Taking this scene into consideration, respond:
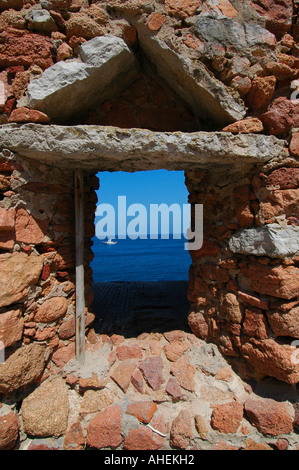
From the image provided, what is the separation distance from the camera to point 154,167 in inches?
91.5

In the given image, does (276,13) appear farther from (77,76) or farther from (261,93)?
(77,76)

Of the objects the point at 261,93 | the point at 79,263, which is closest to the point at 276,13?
the point at 261,93

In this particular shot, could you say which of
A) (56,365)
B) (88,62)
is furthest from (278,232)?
(56,365)

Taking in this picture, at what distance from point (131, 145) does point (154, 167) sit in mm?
474

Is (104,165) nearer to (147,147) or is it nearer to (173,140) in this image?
(147,147)

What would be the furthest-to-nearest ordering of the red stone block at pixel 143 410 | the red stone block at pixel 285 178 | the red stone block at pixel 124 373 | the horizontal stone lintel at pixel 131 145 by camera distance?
the red stone block at pixel 124 373, the red stone block at pixel 143 410, the red stone block at pixel 285 178, the horizontal stone lintel at pixel 131 145

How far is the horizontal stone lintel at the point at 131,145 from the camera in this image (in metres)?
1.87

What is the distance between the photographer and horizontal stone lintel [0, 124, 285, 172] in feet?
6.12

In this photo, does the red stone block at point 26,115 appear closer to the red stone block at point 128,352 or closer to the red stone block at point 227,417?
the red stone block at point 128,352

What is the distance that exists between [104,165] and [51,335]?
5.49 ft

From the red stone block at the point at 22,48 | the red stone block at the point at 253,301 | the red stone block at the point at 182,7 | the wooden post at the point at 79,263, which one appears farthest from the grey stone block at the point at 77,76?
the red stone block at the point at 253,301

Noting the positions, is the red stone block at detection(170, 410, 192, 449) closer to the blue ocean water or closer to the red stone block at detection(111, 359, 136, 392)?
the red stone block at detection(111, 359, 136, 392)

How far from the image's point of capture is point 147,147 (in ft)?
6.26

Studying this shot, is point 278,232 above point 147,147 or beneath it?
beneath
